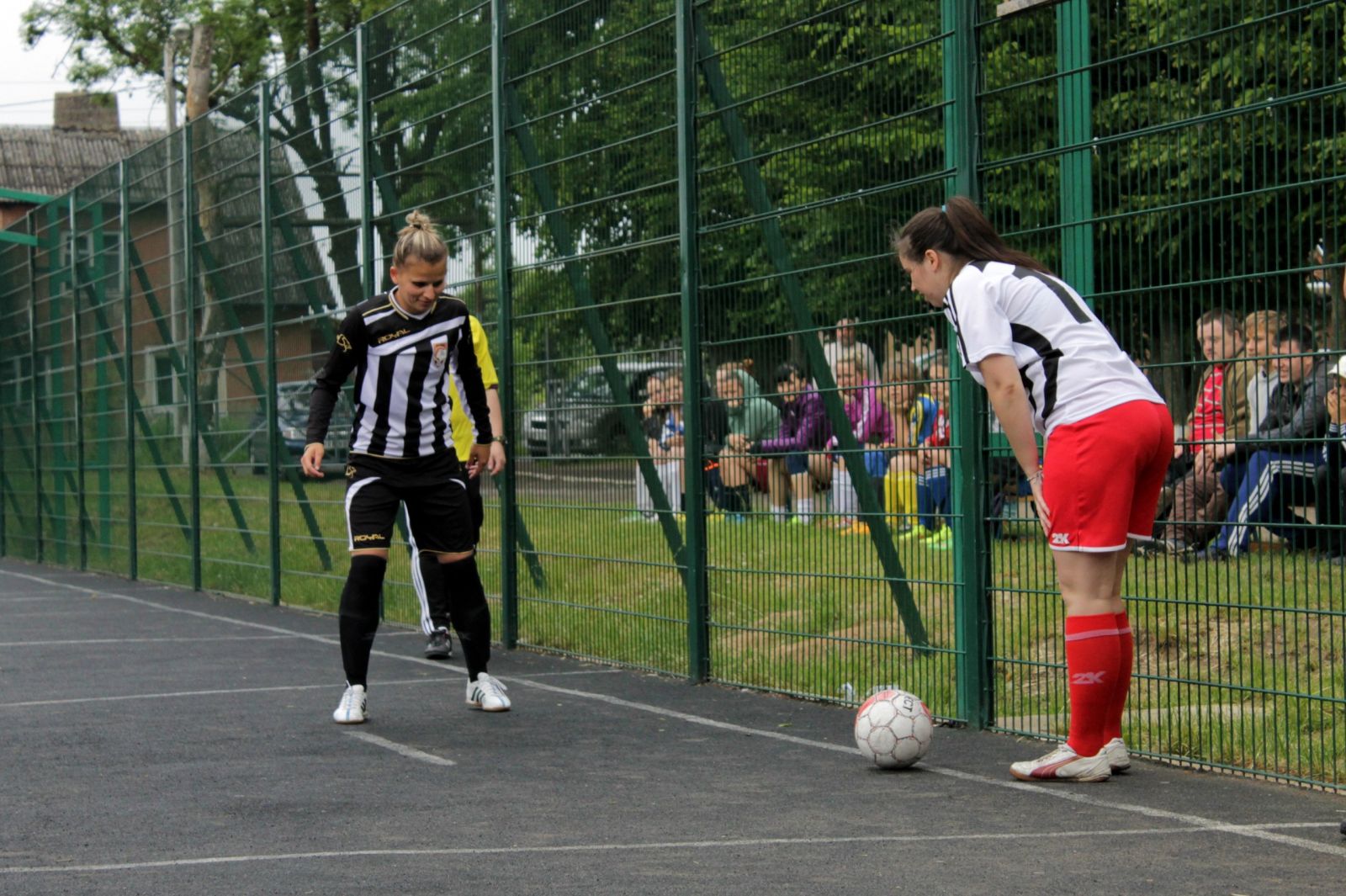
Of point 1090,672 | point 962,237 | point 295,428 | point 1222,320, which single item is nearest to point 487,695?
point 1090,672

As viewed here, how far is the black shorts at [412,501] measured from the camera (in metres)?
7.70

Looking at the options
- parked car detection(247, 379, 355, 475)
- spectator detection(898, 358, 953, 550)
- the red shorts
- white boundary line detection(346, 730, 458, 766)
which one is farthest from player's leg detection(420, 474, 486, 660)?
the red shorts

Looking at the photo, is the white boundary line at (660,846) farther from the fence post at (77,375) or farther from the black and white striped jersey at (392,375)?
the fence post at (77,375)

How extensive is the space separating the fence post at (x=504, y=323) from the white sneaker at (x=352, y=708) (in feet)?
9.18

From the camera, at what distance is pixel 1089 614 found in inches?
227

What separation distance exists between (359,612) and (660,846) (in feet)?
9.44

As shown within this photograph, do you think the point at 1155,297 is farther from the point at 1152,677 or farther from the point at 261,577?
the point at 261,577

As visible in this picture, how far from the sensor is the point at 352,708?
7633mm

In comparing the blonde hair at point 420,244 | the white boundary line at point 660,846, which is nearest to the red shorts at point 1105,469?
the white boundary line at point 660,846

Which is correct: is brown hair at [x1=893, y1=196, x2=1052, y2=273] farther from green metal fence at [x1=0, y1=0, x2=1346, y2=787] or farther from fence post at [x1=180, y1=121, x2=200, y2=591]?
fence post at [x1=180, y1=121, x2=200, y2=591]

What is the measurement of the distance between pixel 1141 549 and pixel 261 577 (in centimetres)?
960

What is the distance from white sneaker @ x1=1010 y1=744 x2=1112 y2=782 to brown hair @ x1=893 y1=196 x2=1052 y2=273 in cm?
154

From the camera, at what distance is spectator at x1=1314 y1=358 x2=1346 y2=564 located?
5.43m


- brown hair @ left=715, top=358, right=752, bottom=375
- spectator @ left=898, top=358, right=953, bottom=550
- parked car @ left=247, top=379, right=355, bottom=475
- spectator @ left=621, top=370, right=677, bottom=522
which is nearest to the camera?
spectator @ left=898, top=358, right=953, bottom=550
